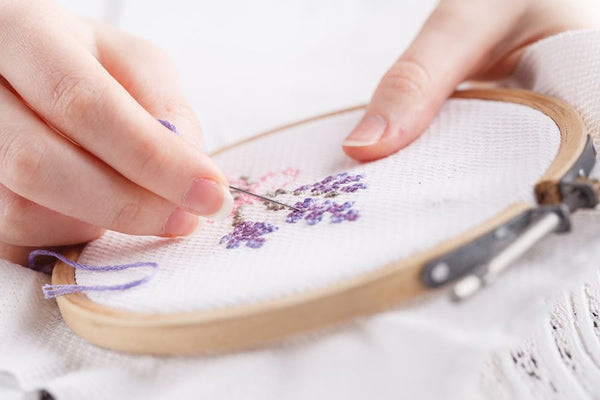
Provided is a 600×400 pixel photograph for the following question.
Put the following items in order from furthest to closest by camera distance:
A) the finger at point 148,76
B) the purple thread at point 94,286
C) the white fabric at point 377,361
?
the finger at point 148,76, the purple thread at point 94,286, the white fabric at point 377,361

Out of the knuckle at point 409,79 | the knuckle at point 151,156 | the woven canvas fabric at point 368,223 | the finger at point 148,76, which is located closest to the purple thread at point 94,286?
the woven canvas fabric at point 368,223

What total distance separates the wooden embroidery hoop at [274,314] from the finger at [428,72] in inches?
12.0

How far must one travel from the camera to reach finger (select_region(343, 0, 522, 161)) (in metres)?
0.97

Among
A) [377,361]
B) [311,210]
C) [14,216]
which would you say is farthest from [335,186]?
[14,216]

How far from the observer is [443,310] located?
1.94 feet

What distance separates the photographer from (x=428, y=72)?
1.05 metres

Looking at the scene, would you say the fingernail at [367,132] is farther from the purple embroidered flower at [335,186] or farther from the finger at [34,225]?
the finger at [34,225]

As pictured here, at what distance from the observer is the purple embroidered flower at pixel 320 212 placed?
2.41 ft

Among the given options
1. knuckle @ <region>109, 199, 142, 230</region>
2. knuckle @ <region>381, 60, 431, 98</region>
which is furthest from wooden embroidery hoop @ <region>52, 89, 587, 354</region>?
knuckle @ <region>381, 60, 431, 98</region>

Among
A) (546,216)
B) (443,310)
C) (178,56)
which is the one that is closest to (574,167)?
(546,216)

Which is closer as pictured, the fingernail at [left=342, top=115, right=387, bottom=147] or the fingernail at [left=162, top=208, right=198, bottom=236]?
the fingernail at [left=162, top=208, right=198, bottom=236]

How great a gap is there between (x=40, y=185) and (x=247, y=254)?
0.90 feet

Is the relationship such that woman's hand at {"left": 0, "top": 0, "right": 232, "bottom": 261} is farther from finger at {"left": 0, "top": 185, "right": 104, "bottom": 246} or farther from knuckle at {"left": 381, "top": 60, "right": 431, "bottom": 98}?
knuckle at {"left": 381, "top": 60, "right": 431, "bottom": 98}

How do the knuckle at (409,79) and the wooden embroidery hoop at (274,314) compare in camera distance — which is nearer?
the wooden embroidery hoop at (274,314)
